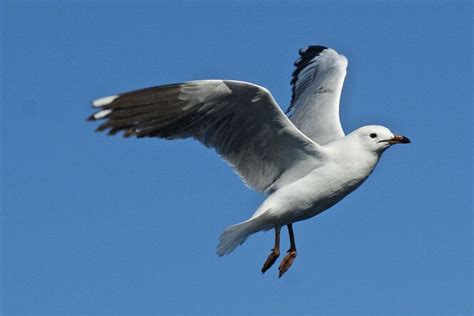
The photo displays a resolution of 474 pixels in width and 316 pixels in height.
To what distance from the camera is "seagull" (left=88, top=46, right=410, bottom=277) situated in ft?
30.3

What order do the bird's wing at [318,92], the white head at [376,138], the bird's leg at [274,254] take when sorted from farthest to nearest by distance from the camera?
the bird's wing at [318,92], the bird's leg at [274,254], the white head at [376,138]

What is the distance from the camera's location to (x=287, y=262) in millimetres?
10008

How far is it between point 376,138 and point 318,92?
1964mm

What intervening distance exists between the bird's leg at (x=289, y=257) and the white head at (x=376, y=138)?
1188 millimetres

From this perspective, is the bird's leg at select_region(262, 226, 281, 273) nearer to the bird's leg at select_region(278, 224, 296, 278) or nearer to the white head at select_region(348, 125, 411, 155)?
the bird's leg at select_region(278, 224, 296, 278)

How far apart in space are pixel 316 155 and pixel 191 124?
1088 millimetres

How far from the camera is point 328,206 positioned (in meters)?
9.48

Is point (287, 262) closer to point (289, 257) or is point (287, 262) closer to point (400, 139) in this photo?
point (289, 257)

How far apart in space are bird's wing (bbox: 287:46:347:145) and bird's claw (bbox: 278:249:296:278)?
1088 mm

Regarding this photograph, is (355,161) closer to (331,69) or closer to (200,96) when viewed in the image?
(200,96)

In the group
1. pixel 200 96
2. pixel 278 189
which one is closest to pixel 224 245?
pixel 278 189

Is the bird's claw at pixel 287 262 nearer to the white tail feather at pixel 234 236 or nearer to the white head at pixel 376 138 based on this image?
the white tail feather at pixel 234 236

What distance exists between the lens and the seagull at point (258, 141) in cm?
925

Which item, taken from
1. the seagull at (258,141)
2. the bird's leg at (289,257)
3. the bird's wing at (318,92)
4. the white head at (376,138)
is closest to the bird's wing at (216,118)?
the seagull at (258,141)
